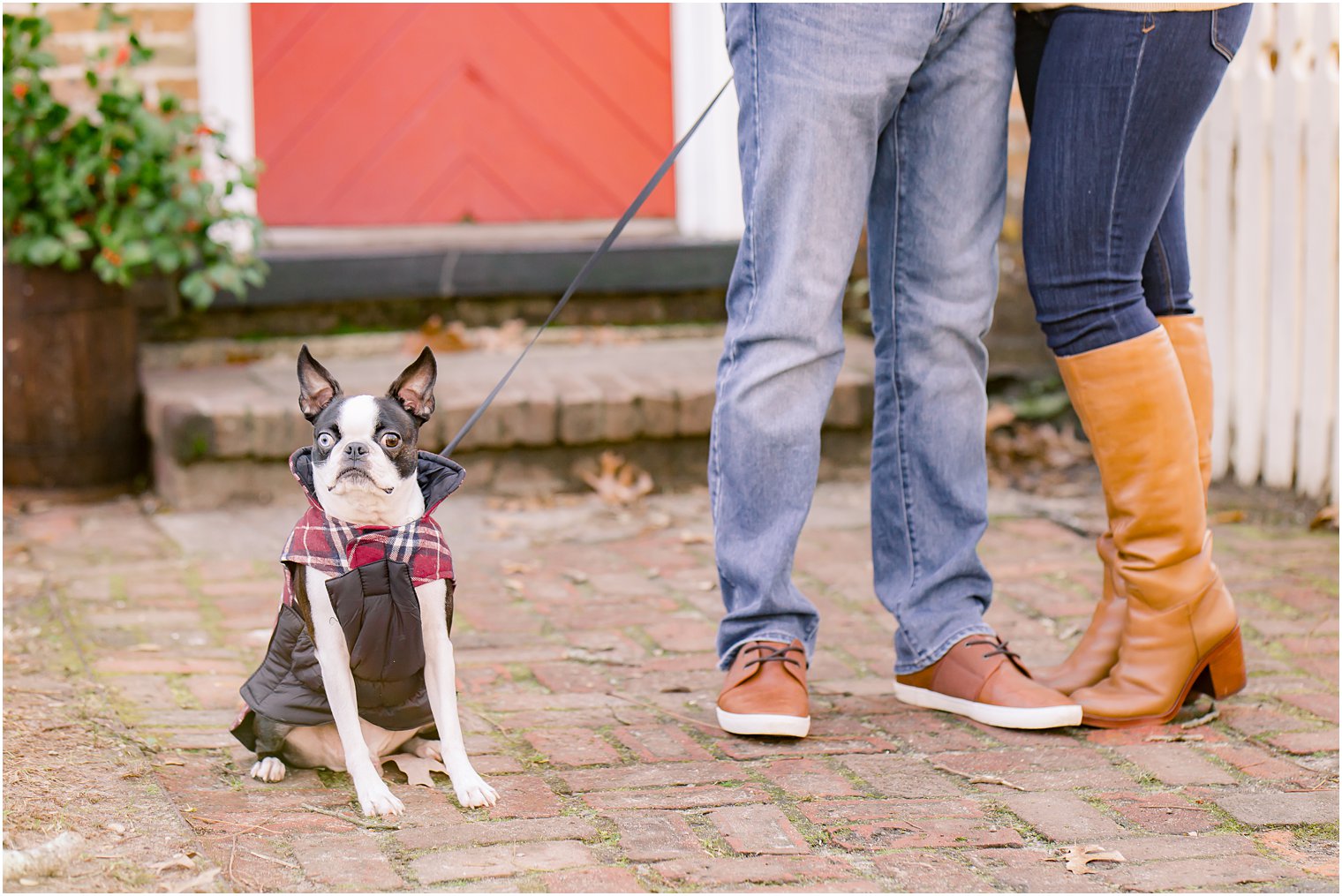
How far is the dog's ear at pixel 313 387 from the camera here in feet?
7.00

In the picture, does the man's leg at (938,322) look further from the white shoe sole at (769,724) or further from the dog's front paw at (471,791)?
the dog's front paw at (471,791)

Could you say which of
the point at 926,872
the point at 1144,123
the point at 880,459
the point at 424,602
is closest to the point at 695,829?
the point at 926,872

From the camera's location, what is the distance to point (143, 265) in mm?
4312

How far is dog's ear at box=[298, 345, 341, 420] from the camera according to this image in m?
2.13

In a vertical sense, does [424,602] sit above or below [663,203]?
below

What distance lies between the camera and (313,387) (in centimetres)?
215

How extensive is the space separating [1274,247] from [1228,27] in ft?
6.52

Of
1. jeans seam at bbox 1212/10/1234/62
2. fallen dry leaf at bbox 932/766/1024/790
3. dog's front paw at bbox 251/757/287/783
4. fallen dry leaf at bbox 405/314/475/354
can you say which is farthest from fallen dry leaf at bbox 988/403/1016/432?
dog's front paw at bbox 251/757/287/783

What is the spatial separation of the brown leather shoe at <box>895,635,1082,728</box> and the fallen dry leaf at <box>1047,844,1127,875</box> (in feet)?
1.52

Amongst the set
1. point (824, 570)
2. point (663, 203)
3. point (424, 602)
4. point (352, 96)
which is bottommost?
point (824, 570)

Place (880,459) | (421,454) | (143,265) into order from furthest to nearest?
(143,265) < (880,459) < (421,454)

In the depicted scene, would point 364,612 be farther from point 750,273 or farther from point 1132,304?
point 1132,304

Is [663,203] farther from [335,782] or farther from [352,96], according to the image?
[335,782]

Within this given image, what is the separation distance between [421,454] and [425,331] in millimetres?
2855
